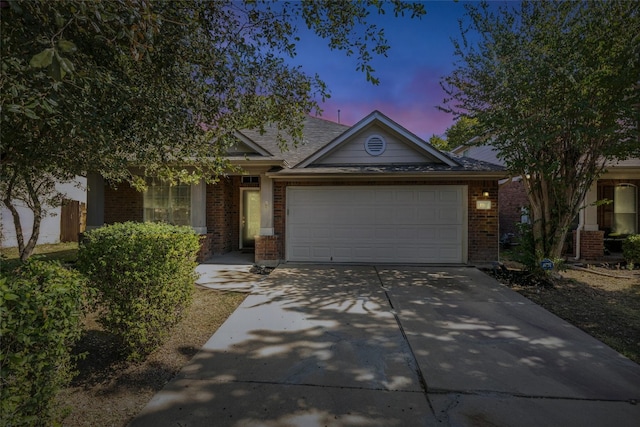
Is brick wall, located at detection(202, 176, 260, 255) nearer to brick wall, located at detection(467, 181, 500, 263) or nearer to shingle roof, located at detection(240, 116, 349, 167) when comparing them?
shingle roof, located at detection(240, 116, 349, 167)

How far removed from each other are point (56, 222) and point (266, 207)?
1105 cm

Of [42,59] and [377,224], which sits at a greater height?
[42,59]

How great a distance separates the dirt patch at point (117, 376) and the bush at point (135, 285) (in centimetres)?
19

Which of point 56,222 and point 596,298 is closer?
point 596,298

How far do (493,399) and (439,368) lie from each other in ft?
1.94

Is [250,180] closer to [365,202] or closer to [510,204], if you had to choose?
[365,202]

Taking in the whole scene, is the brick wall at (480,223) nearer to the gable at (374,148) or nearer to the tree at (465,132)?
the gable at (374,148)

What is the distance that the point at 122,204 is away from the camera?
33.6ft

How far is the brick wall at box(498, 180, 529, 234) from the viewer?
1454 cm

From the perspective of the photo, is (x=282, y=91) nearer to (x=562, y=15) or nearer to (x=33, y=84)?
(x=33, y=84)

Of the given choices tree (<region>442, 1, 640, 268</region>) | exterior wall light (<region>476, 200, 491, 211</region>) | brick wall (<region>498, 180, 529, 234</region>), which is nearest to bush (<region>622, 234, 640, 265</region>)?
tree (<region>442, 1, 640, 268</region>)

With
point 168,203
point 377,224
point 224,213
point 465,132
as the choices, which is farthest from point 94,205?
point 465,132

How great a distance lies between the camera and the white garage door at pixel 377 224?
9.23 metres

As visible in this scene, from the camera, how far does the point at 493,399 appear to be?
2.84 m
